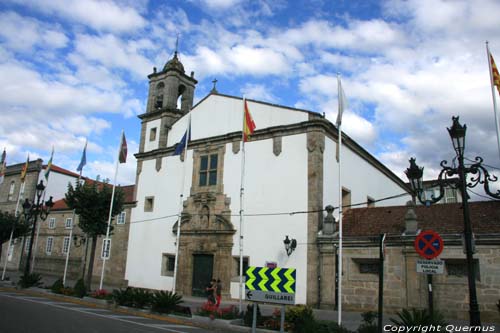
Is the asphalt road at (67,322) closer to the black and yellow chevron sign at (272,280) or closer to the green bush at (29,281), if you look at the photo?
the black and yellow chevron sign at (272,280)

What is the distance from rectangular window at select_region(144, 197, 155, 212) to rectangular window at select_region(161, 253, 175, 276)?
12.1ft

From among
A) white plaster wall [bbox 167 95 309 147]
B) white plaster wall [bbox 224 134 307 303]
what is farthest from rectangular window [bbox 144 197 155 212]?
white plaster wall [bbox 224 134 307 303]

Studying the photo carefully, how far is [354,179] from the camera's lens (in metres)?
24.8

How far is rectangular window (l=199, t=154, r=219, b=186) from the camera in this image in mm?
24797

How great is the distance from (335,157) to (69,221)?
25483mm

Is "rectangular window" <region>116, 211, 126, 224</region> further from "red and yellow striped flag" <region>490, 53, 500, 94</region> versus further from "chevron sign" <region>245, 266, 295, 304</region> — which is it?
"red and yellow striped flag" <region>490, 53, 500, 94</region>

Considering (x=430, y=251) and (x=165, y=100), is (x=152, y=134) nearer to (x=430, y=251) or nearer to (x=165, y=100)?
(x=165, y=100)

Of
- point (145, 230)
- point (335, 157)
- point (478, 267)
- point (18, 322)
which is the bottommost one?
point (18, 322)

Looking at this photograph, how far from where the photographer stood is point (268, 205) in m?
21.6

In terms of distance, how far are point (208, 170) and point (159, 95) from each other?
8.67m

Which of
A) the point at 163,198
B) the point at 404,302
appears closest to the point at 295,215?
the point at 404,302

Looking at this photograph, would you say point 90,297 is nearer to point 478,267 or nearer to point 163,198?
point 163,198

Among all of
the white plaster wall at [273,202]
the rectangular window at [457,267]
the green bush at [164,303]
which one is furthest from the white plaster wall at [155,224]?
the rectangular window at [457,267]

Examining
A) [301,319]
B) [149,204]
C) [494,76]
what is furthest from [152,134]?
[494,76]
